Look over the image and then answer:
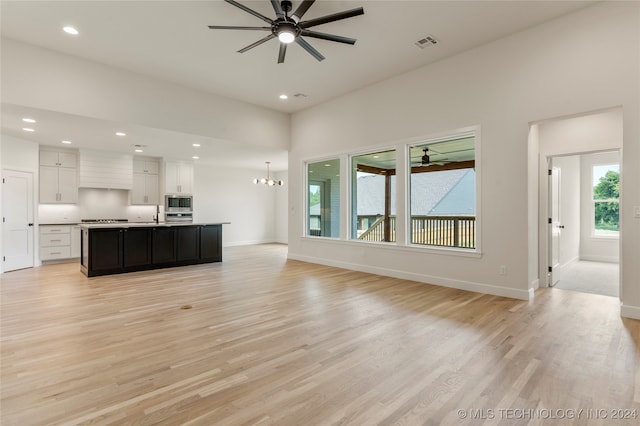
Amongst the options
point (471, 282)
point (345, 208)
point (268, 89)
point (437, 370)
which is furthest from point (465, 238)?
point (268, 89)

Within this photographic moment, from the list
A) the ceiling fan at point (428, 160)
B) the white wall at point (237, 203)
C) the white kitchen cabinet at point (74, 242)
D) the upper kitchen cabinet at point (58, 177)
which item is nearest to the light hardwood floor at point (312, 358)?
the ceiling fan at point (428, 160)

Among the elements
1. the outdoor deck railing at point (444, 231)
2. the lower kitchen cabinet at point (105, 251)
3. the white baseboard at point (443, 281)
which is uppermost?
the outdoor deck railing at point (444, 231)

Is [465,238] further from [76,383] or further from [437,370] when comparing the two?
[76,383]

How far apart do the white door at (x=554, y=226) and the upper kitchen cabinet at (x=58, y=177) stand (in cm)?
1017

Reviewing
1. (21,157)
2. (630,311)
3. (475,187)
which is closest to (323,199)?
(475,187)

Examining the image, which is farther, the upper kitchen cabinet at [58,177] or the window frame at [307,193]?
the upper kitchen cabinet at [58,177]

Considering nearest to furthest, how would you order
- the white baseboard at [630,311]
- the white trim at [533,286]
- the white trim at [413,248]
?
the white baseboard at [630,311], the white trim at [533,286], the white trim at [413,248]

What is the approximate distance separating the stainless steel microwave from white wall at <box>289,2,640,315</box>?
5649 mm

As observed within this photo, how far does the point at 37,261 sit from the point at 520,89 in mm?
9892

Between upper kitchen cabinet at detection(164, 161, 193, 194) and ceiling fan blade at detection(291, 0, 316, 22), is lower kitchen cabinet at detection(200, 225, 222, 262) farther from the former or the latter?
ceiling fan blade at detection(291, 0, 316, 22)

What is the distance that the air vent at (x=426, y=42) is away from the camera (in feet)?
14.3

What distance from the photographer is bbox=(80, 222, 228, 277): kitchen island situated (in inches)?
226

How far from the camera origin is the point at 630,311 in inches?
135

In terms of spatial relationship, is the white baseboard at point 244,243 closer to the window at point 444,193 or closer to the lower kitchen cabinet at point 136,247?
the lower kitchen cabinet at point 136,247
